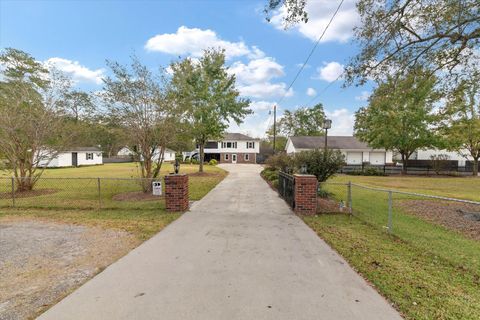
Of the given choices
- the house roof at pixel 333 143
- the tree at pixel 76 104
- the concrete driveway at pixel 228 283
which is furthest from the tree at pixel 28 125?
the house roof at pixel 333 143

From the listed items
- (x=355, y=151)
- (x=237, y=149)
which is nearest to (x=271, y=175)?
(x=355, y=151)

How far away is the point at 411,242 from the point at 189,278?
174 inches

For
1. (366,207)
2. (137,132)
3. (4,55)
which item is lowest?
(366,207)

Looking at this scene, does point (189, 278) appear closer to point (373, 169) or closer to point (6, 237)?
point (6, 237)

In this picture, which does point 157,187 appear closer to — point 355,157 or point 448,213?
point 448,213

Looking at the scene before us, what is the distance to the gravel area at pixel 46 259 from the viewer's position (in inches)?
114

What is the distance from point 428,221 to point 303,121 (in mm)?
51632

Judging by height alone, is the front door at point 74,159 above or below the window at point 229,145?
below

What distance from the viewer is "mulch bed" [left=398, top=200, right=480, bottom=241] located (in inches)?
259

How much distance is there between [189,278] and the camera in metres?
3.38

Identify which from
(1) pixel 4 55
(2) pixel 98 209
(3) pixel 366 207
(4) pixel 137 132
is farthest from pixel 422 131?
(1) pixel 4 55

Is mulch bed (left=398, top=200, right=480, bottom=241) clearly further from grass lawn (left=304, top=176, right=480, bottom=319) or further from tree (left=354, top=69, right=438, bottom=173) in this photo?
tree (left=354, top=69, right=438, bottom=173)

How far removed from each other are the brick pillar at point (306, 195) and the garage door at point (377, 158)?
32613 mm

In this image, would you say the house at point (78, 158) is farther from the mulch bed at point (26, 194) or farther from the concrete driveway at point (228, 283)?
the concrete driveway at point (228, 283)
